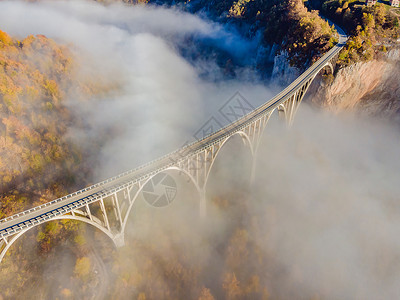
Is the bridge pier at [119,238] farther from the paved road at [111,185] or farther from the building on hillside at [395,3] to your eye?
the building on hillside at [395,3]

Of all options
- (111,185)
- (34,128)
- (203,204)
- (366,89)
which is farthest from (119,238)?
(366,89)

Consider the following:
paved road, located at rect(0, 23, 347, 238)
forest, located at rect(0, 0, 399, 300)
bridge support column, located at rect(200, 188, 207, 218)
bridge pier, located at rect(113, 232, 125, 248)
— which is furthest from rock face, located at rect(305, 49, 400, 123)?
bridge pier, located at rect(113, 232, 125, 248)

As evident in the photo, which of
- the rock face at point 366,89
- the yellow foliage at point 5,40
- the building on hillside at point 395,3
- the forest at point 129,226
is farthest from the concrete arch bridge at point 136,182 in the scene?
the yellow foliage at point 5,40

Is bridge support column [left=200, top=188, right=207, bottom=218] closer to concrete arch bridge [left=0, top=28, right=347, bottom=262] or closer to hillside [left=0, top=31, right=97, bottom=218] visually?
concrete arch bridge [left=0, top=28, right=347, bottom=262]

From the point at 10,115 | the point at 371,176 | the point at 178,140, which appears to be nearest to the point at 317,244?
the point at 371,176

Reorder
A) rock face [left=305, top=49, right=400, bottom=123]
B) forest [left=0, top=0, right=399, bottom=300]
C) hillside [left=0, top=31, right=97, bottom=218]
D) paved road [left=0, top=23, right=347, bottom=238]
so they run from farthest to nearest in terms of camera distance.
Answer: rock face [left=305, top=49, right=400, bottom=123] < hillside [left=0, top=31, right=97, bottom=218] < forest [left=0, top=0, right=399, bottom=300] < paved road [left=0, top=23, right=347, bottom=238]

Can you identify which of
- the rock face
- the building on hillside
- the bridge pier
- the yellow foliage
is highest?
the building on hillside
